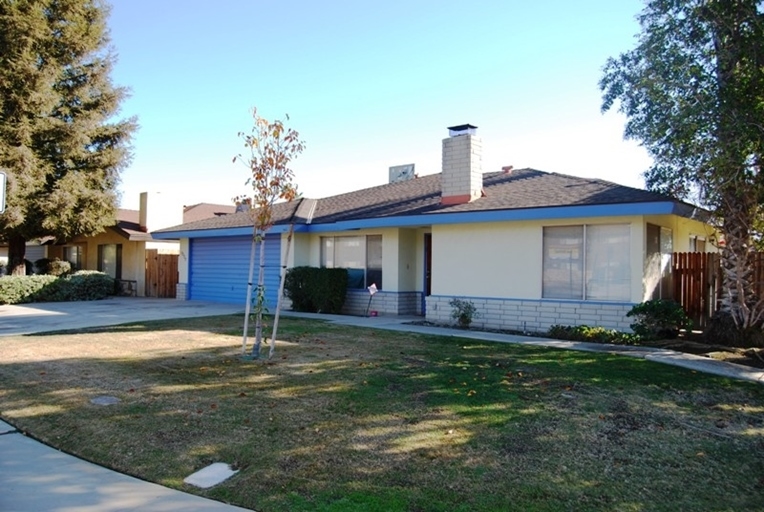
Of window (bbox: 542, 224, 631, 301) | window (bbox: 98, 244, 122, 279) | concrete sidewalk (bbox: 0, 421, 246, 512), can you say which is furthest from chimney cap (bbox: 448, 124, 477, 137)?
window (bbox: 98, 244, 122, 279)

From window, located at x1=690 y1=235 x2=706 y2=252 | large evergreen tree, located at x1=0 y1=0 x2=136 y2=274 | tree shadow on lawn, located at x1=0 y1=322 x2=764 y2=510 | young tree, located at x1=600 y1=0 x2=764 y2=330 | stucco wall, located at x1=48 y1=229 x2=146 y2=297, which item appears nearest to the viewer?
tree shadow on lawn, located at x1=0 y1=322 x2=764 y2=510

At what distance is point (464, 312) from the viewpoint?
1387cm

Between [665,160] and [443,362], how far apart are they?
6360 mm

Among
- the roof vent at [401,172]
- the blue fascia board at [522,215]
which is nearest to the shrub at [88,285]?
the blue fascia board at [522,215]

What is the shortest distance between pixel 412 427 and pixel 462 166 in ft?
33.5

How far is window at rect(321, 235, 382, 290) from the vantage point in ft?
56.4

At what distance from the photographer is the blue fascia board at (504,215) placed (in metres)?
11.2

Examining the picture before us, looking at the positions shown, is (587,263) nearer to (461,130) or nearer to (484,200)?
(484,200)

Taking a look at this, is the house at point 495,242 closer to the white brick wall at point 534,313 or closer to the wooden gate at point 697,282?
the white brick wall at point 534,313

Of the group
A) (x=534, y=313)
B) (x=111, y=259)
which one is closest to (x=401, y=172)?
(x=534, y=313)

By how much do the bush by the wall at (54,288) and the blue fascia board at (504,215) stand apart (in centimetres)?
856

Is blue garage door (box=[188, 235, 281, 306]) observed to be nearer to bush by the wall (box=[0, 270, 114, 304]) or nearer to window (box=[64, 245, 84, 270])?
bush by the wall (box=[0, 270, 114, 304])

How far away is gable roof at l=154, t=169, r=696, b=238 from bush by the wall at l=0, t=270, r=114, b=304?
205 inches

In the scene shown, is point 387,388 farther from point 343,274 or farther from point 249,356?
point 343,274
